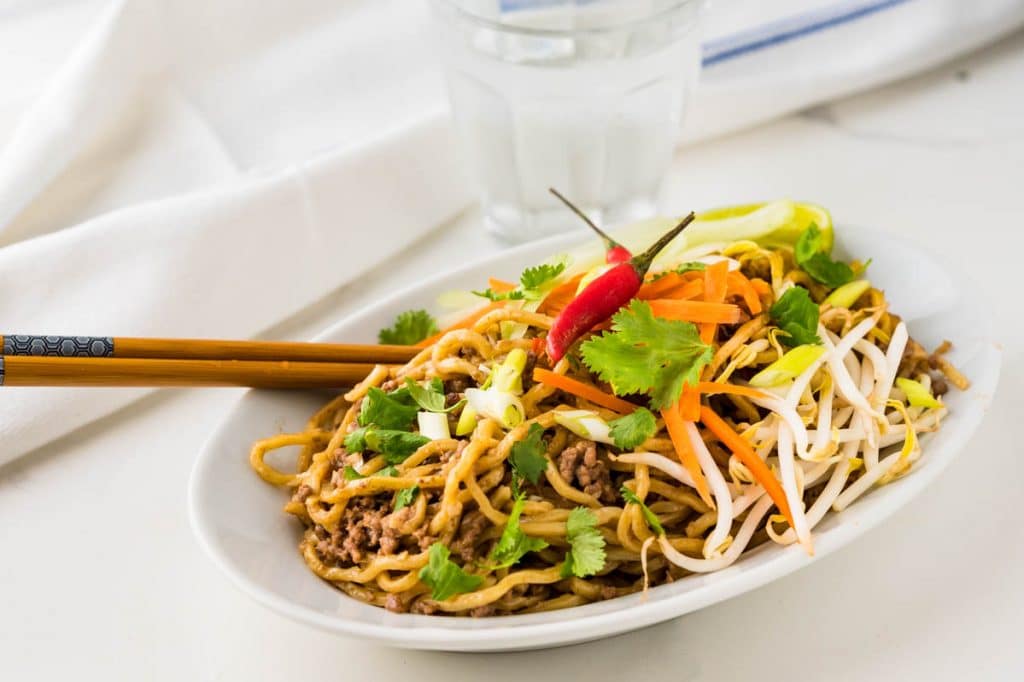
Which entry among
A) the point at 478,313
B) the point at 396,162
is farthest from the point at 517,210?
the point at 478,313

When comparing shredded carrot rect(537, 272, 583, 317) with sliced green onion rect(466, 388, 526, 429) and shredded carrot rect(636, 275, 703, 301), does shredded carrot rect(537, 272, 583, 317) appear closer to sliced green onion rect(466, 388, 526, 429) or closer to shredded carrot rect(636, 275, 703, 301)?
shredded carrot rect(636, 275, 703, 301)

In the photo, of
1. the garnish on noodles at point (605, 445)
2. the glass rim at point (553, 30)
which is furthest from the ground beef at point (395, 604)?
the glass rim at point (553, 30)

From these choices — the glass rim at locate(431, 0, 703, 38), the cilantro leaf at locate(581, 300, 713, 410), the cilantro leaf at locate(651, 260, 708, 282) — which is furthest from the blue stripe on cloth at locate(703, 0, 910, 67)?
the cilantro leaf at locate(581, 300, 713, 410)

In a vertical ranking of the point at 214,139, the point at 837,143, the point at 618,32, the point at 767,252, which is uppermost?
the point at 618,32

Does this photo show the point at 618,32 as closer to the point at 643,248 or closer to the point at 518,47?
the point at 518,47

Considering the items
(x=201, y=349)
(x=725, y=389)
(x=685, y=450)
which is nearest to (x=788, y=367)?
(x=725, y=389)

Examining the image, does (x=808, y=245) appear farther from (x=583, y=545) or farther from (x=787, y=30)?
(x=787, y=30)

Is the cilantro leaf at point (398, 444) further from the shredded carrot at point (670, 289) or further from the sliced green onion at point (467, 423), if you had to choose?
the shredded carrot at point (670, 289)

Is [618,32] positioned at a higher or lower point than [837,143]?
higher
